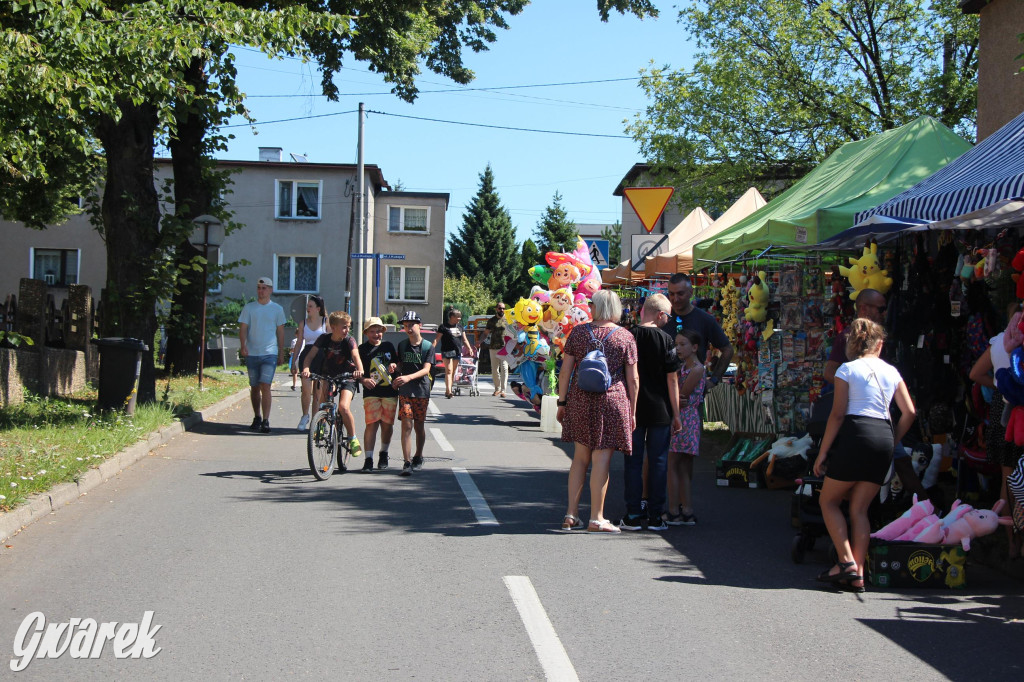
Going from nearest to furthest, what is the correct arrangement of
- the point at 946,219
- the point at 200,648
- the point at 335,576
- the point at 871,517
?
1. the point at 200,648
2. the point at 335,576
3. the point at 871,517
4. the point at 946,219

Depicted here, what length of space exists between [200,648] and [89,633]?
2.19 feet

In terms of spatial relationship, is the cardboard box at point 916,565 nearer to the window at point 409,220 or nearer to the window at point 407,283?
the window at point 407,283

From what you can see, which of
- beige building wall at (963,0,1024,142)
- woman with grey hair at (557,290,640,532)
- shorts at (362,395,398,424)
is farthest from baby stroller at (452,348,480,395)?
woman with grey hair at (557,290,640,532)

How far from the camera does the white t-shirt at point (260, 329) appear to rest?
46.6 ft

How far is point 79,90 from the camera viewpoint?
30.9ft

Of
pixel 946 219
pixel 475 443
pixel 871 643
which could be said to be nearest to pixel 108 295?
pixel 475 443

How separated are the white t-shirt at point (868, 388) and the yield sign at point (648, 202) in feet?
27.3

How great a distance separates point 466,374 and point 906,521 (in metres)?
17.5

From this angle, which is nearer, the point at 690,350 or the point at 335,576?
the point at 335,576

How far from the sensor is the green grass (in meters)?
8.63

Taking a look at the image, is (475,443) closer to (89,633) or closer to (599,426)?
(599,426)

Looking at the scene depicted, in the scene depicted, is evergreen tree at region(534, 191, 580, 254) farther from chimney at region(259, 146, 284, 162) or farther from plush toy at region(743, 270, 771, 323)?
plush toy at region(743, 270, 771, 323)

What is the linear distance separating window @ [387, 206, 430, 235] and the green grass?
3268cm

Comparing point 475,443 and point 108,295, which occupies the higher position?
point 108,295
